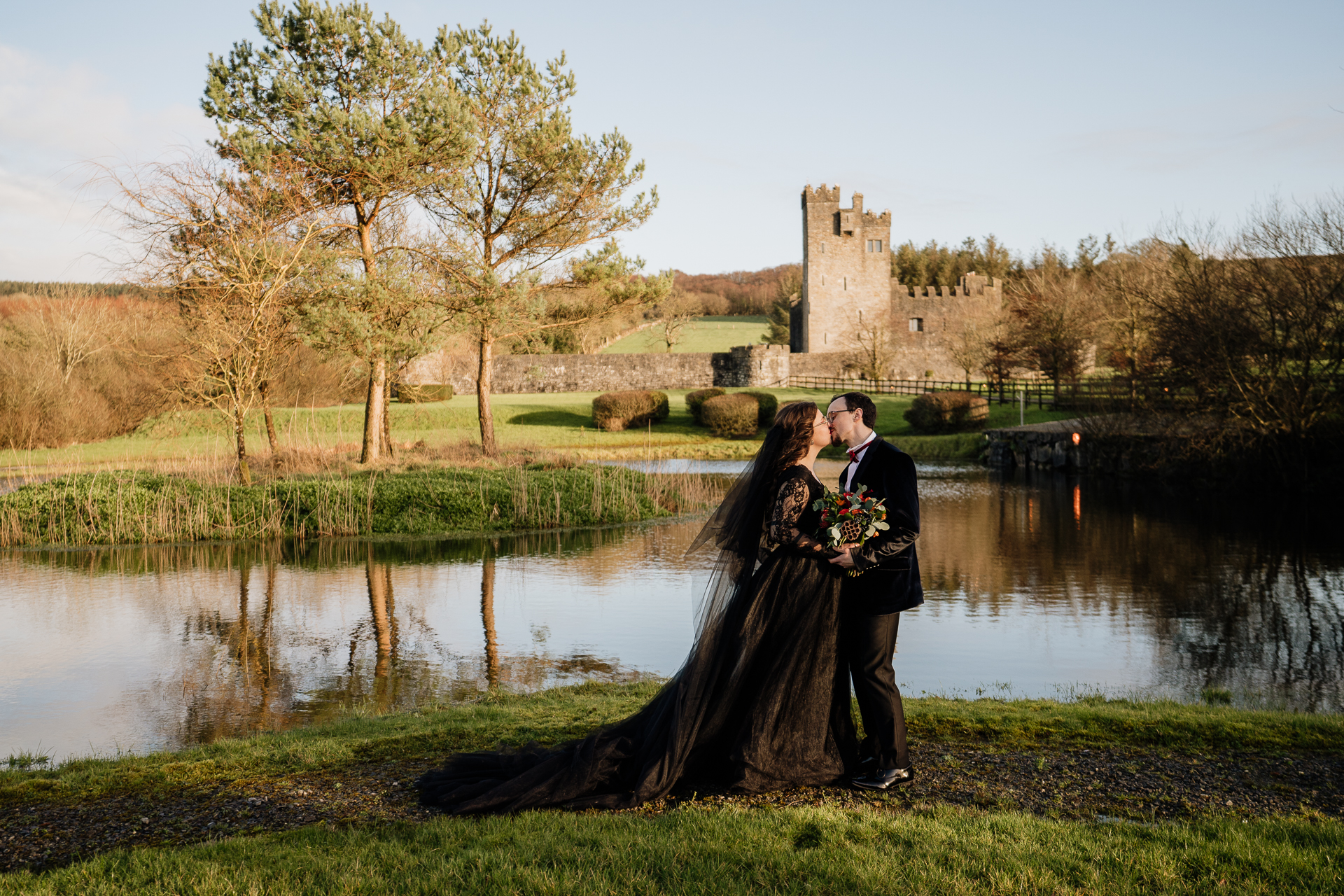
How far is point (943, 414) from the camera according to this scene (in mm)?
33812

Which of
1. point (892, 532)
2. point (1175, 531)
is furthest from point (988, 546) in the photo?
point (892, 532)

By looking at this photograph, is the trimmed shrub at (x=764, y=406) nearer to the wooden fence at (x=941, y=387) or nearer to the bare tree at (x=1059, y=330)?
the wooden fence at (x=941, y=387)

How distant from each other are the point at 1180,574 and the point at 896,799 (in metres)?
9.76

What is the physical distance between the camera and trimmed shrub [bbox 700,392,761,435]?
3488 cm

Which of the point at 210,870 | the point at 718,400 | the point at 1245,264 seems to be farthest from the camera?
the point at 718,400

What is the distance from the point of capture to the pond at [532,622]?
283 inches

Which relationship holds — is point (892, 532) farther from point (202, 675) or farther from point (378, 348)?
point (378, 348)

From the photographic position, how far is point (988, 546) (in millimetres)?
14516

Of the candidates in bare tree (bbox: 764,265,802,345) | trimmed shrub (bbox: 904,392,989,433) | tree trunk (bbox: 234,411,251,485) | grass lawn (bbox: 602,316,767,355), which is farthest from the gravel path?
bare tree (bbox: 764,265,802,345)

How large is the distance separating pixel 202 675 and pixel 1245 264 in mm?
22629

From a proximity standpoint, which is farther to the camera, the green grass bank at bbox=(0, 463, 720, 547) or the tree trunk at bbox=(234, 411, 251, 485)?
the tree trunk at bbox=(234, 411, 251, 485)

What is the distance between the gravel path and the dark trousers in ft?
0.67

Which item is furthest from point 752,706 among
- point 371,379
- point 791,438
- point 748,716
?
point 371,379

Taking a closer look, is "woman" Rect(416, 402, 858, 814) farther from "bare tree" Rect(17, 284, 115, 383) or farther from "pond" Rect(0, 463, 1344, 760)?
"bare tree" Rect(17, 284, 115, 383)
